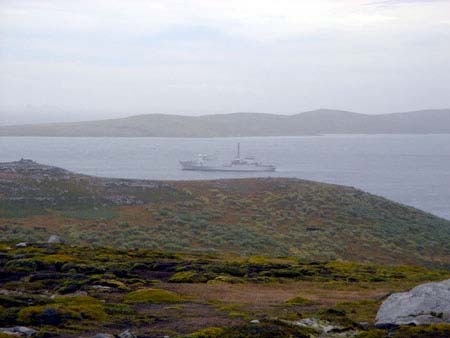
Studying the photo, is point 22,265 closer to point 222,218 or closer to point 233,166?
point 222,218

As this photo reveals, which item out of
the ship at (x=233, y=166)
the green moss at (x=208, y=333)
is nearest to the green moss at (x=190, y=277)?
the green moss at (x=208, y=333)

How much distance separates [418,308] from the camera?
14.6 meters

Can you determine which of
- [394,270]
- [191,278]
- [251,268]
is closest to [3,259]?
[191,278]

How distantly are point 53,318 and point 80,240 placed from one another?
78.4 ft

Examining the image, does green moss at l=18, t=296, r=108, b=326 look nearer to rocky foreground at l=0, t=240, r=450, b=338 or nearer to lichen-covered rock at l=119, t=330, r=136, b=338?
rocky foreground at l=0, t=240, r=450, b=338

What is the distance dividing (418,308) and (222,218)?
30884 mm

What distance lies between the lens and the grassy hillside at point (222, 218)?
38.9m

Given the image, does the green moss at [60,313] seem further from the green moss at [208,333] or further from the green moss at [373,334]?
the green moss at [373,334]

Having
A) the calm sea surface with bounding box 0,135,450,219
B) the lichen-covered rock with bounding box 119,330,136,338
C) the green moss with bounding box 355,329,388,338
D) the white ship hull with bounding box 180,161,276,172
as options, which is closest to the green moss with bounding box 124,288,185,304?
the lichen-covered rock with bounding box 119,330,136,338

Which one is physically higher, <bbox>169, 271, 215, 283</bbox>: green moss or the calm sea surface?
<bbox>169, 271, 215, 283</bbox>: green moss

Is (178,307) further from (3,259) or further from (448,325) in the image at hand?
(3,259)

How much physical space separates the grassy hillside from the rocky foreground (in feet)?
35.4

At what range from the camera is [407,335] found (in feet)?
Result: 43.3

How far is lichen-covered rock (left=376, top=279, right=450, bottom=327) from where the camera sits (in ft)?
46.5
